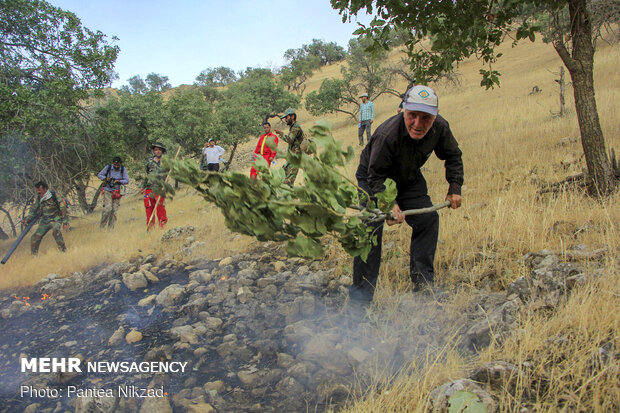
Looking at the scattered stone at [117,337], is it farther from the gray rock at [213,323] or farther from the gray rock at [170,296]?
the gray rock at [213,323]

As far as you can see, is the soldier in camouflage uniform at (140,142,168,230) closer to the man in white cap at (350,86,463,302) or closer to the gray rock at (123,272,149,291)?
the gray rock at (123,272,149,291)

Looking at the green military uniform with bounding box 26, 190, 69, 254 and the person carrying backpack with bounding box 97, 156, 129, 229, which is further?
the person carrying backpack with bounding box 97, 156, 129, 229

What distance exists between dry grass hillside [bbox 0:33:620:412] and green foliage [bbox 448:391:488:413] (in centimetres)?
13

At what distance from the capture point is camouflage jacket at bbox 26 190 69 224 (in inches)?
292

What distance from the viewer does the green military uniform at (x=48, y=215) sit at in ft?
24.4

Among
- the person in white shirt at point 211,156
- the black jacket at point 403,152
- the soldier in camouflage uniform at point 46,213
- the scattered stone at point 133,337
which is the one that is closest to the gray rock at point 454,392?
the black jacket at point 403,152

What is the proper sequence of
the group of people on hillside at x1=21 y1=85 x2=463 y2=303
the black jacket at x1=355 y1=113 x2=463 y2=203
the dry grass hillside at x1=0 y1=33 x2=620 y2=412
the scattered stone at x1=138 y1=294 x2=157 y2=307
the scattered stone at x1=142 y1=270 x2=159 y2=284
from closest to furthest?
the dry grass hillside at x1=0 y1=33 x2=620 y2=412 < the group of people on hillside at x1=21 y1=85 x2=463 y2=303 < the black jacket at x1=355 y1=113 x2=463 y2=203 < the scattered stone at x1=138 y1=294 x2=157 y2=307 < the scattered stone at x1=142 y1=270 x2=159 y2=284

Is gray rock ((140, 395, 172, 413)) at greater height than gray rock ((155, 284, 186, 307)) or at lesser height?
lesser

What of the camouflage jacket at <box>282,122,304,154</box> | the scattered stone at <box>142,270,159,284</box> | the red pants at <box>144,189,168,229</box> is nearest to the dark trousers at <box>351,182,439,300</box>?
the scattered stone at <box>142,270,159,284</box>

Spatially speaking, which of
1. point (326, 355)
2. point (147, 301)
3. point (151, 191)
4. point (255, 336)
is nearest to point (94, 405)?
point (255, 336)

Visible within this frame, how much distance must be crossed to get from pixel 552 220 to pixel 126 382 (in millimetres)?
4256

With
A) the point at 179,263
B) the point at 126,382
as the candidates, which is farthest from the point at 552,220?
the point at 179,263

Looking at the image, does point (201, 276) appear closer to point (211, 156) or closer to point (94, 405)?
point (94, 405)
